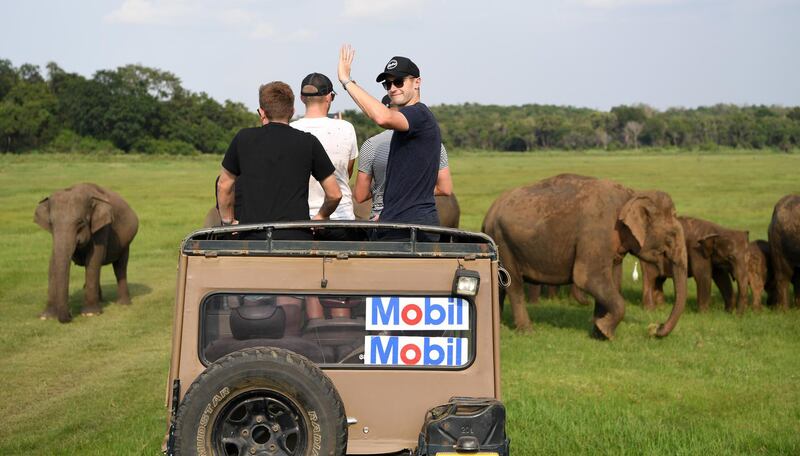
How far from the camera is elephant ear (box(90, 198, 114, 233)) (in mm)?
16578

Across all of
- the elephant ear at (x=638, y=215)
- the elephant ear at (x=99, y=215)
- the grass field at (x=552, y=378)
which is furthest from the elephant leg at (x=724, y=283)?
the elephant ear at (x=99, y=215)

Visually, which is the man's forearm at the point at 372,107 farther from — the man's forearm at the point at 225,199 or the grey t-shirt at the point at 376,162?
the grey t-shirt at the point at 376,162

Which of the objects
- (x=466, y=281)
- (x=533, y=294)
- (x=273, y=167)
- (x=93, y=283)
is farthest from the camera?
(x=533, y=294)

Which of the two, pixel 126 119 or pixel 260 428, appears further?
pixel 126 119

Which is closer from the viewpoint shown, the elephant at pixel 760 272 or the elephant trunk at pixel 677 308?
the elephant trunk at pixel 677 308

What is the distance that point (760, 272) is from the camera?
1773cm

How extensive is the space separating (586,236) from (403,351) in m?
9.17

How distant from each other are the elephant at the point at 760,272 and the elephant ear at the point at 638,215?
360cm

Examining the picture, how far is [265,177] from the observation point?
671cm

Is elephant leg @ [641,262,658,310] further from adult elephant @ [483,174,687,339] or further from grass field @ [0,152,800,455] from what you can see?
adult elephant @ [483,174,687,339]

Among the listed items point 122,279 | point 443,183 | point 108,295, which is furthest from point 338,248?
point 108,295

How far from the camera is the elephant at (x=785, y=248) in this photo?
17219 millimetres

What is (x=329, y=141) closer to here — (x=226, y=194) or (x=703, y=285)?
(x=226, y=194)

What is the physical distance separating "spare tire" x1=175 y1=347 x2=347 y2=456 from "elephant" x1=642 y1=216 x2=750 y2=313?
12.4 m
